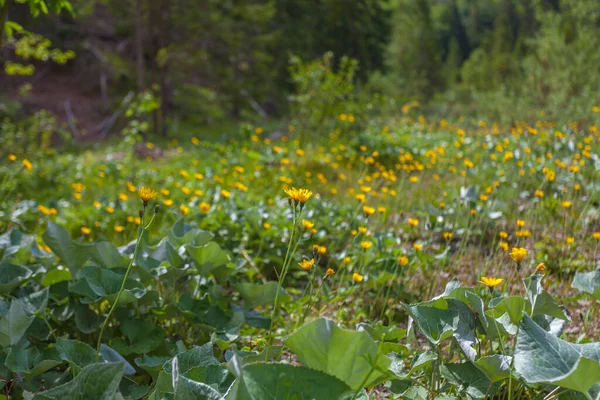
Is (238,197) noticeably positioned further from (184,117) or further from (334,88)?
(184,117)

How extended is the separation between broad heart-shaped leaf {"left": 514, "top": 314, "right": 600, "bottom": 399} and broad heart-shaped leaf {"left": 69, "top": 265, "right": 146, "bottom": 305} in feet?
3.86

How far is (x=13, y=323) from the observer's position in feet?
4.91

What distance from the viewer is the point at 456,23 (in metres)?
54.0

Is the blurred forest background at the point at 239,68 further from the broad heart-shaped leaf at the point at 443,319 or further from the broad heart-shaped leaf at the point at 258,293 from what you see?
the broad heart-shaped leaf at the point at 443,319

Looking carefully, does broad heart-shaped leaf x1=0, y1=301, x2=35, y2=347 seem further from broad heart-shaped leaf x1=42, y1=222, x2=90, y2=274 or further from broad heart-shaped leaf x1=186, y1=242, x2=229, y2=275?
broad heart-shaped leaf x1=186, y1=242, x2=229, y2=275

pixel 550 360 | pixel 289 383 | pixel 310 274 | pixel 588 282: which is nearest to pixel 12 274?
pixel 289 383

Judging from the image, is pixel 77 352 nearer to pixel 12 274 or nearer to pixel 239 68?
pixel 12 274

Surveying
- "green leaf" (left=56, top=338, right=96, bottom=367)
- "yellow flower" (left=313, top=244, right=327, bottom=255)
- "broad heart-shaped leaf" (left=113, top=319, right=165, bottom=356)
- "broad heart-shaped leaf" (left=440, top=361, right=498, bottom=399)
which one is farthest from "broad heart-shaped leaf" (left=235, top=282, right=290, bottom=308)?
"broad heart-shaped leaf" (left=440, top=361, right=498, bottom=399)

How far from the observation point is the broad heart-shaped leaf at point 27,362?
4.76 ft

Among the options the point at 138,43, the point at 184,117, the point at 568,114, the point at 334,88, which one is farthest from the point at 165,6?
the point at 568,114

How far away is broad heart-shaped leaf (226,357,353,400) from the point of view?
3.45 ft

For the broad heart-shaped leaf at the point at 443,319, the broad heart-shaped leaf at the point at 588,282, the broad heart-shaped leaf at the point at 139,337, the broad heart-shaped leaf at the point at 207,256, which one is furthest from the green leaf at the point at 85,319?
the broad heart-shaped leaf at the point at 588,282

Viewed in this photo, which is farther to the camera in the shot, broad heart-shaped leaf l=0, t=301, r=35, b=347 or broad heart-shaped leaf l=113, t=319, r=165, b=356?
broad heart-shaped leaf l=113, t=319, r=165, b=356

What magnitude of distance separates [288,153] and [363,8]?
1279 cm
